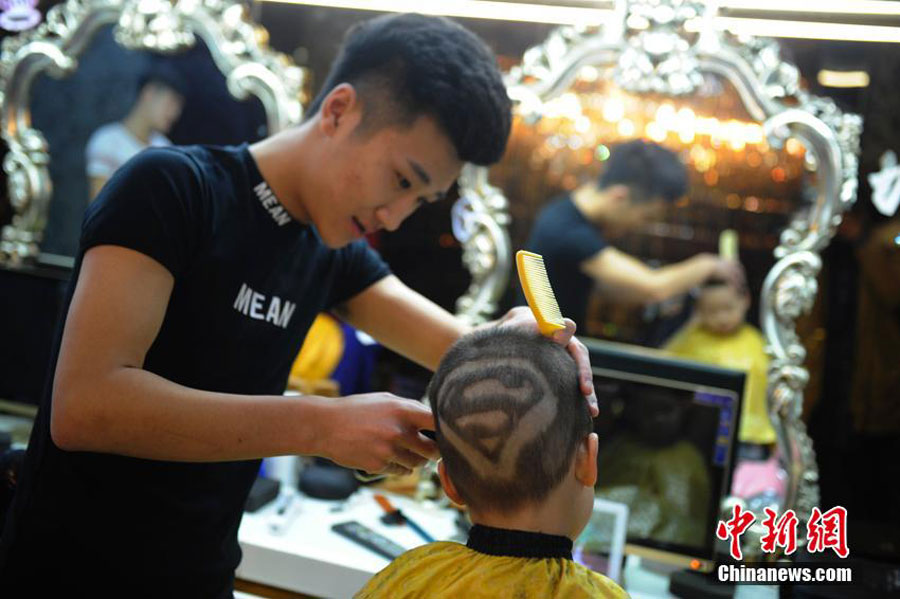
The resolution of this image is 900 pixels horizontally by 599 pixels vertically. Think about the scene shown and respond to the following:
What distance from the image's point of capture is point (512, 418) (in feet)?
3.31

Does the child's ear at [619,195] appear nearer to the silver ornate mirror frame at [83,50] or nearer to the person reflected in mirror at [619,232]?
the person reflected in mirror at [619,232]

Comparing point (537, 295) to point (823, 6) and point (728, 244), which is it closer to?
point (728, 244)

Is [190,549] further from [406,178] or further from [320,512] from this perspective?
[320,512]

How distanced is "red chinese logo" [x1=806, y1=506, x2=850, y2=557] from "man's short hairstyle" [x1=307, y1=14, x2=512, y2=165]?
1101 mm

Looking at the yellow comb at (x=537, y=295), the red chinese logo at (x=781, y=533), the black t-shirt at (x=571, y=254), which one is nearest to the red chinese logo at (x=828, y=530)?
the red chinese logo at (x=781, y=533)

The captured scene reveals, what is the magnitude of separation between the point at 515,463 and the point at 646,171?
1.04 m

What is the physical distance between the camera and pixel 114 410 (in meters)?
0.95

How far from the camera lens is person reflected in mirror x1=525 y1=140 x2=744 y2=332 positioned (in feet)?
6.03

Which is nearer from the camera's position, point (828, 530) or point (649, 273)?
point (828, 530)

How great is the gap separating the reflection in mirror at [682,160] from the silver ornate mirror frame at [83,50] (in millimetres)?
685

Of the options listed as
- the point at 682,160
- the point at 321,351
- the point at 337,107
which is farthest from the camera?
the point at 321,351

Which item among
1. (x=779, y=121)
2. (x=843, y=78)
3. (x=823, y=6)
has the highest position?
(x=823, y=6)

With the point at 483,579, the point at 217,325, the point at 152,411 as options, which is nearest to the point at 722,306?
the point at 483,579

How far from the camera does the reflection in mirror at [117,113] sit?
215 centimetres
